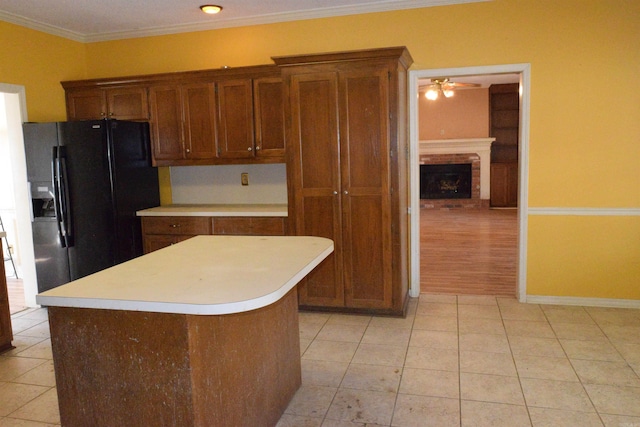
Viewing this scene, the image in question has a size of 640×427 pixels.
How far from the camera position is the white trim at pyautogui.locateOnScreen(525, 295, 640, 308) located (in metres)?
3.93

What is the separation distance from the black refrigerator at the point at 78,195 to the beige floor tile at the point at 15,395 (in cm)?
148

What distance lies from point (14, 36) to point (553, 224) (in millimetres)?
4891

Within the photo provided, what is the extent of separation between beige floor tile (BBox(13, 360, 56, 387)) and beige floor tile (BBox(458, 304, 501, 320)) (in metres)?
2.92

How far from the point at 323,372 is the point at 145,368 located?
54.7 inches

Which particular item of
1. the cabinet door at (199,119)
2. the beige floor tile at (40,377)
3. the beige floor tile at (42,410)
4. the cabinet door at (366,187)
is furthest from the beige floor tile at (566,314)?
the beige floor tile at (40,377)

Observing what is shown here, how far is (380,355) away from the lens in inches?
125

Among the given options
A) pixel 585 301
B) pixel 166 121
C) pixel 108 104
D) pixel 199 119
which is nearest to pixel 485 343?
pixel 585 301

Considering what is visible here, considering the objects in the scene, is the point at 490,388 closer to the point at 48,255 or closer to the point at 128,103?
the point at 48,255

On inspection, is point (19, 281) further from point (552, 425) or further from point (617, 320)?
point (617, 320)

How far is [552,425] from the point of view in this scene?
7.54 feet

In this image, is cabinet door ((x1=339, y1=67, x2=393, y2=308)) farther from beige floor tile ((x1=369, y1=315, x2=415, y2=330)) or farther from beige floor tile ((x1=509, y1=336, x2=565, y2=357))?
beige floor tile ((x1=509, y1=336, x2=565, y2=357))

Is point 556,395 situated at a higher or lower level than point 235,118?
lower

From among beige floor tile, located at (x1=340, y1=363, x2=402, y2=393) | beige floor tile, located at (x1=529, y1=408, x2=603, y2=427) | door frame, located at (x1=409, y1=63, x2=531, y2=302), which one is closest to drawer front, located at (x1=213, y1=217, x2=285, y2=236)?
door frame, located at (x1=409, y1=63, x2=531, y2=302)

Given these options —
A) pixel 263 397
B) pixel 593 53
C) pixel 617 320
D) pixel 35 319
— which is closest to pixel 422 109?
pixel 593 53
